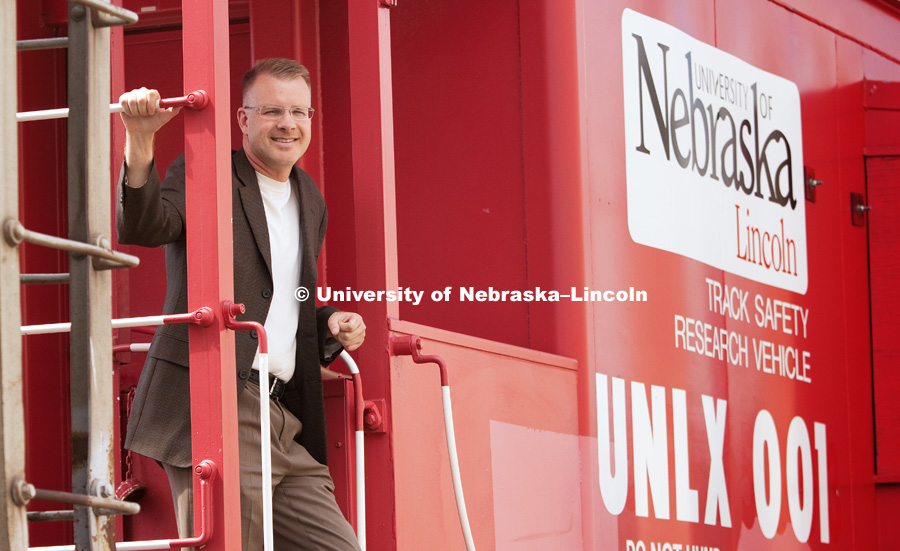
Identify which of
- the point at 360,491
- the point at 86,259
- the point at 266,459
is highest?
the point at 86,259

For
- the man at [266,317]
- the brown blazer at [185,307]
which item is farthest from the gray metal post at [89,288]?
the brown blazer at [185,307]

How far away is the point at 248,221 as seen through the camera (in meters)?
3.32

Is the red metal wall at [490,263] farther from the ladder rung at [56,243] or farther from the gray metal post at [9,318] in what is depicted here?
the gray metal post at [9,318]

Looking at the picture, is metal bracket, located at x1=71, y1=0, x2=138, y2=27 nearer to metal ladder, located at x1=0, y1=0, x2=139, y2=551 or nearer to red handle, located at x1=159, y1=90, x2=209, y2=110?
Result: metal ladder, located at x1=0, y1=0, x2=139, y2=551

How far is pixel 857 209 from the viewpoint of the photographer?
21.1ft

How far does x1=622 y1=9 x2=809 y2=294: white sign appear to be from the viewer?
503cm

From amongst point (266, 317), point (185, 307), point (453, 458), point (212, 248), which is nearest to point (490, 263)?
point (453, 458)

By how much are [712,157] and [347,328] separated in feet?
7.99

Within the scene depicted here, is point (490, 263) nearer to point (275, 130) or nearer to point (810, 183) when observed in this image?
point (275, 130)

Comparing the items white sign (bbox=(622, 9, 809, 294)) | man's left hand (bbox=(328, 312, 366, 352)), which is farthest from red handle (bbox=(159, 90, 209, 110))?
white sign (bbox=(622, 9, 809, 294))

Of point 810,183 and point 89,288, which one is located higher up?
point 810,183

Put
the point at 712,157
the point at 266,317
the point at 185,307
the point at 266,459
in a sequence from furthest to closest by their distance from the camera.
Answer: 1. the point at 712,157
2. the point at 266,317
3. the point at 185,307
4. the point at 266,459

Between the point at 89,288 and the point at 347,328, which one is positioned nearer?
the point at 89,288

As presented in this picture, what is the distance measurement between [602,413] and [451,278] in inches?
27.4
